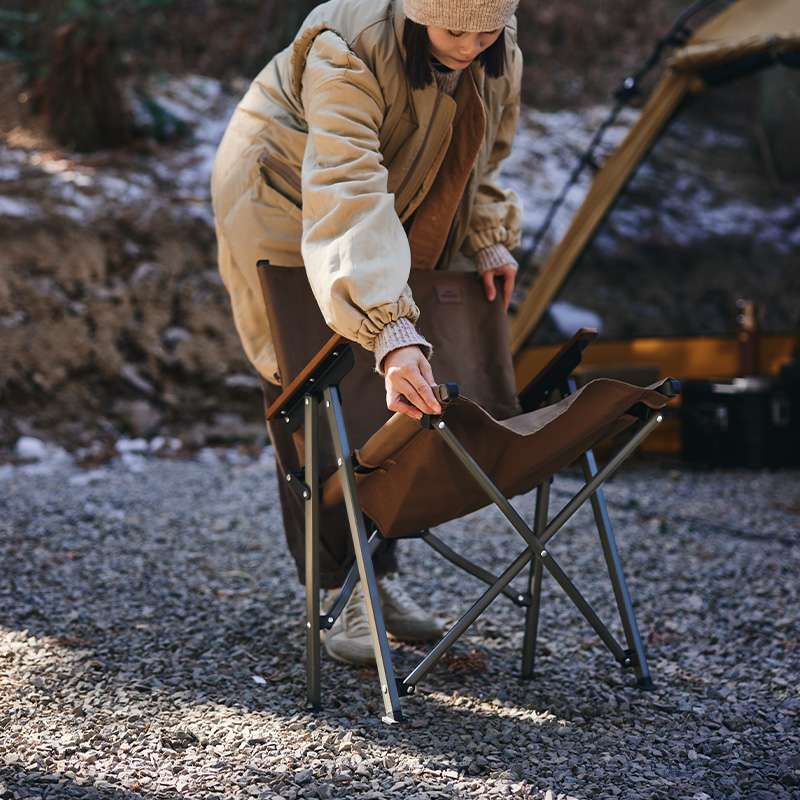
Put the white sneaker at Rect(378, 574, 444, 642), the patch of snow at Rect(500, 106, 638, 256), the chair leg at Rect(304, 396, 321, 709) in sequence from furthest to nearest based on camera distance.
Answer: the patch of snow at Rect(500, 106, 638, 256) → the white sneaker at Rect(378, 574, 444, 642) → the chair leg at Rect(304, 396, 321, 709)

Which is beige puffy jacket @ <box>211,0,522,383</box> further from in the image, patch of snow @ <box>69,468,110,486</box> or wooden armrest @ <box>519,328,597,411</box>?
patch of snow @ <box>69,468,110,486</box>

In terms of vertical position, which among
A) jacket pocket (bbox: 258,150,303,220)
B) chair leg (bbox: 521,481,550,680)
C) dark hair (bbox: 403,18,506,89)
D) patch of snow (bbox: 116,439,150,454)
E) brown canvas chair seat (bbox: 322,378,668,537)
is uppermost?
dark hair (bbox: 403,18,506,89)

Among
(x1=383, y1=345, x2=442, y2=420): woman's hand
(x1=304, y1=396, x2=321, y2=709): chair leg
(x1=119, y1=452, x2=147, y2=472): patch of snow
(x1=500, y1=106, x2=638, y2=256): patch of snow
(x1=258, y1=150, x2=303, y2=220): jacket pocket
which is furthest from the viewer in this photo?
(x1=500, y1=106, x2=638, y2=256): patch of snow

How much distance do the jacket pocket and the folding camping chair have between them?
0.52 ft

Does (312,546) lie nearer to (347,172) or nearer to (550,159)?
(347,172)

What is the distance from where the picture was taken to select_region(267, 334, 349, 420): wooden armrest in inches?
72.8

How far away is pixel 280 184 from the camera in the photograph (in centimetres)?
217

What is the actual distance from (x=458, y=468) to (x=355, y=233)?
457mm

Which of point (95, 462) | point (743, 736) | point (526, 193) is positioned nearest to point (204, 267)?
point (95, 462)

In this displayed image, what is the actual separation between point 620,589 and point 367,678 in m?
0.58

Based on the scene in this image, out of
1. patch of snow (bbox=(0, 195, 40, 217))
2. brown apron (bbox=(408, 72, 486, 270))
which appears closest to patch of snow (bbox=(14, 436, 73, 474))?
patch of snow (bbox=(0, 195, 40, 217))

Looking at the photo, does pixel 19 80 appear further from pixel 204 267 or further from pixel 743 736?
pixel 743 736

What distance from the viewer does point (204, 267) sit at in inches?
239

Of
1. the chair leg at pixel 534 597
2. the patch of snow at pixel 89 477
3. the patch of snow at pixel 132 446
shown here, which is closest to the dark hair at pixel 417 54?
the chair leg at pixel 534 597
